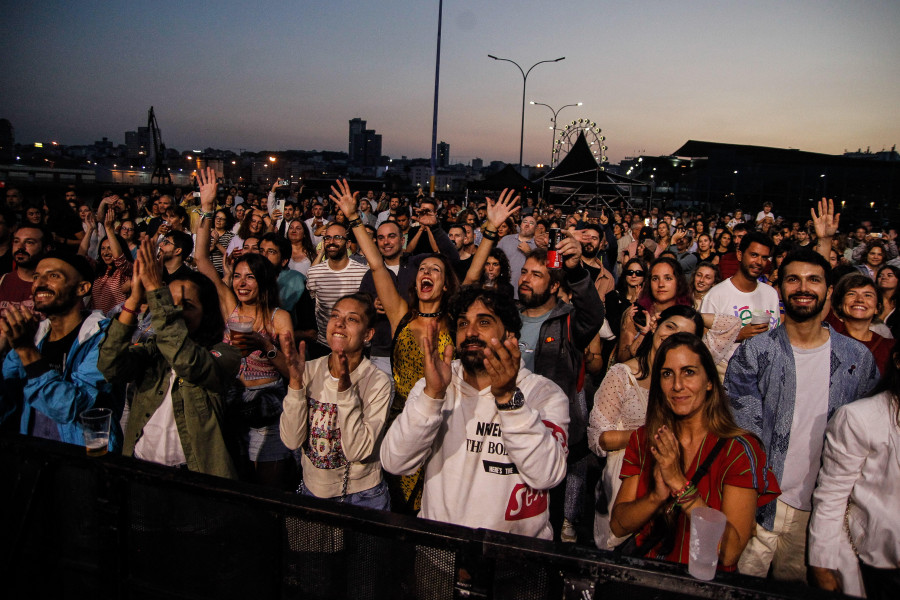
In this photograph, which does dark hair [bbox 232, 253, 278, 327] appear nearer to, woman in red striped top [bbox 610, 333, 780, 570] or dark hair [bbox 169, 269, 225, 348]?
dark hair [bbox 169, 269, 225, 348]

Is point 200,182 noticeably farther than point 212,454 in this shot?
Yes

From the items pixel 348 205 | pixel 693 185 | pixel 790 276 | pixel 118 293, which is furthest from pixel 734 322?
Result: pixel 693 185

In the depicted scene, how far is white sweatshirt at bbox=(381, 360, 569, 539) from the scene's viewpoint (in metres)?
2.02

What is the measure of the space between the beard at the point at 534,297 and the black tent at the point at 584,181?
18.8 metres

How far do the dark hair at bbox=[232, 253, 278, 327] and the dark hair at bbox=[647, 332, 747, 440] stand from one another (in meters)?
2.61

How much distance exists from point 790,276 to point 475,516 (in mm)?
2408

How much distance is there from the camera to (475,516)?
7.02 ft

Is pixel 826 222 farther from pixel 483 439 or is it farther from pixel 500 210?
pixel 483 439

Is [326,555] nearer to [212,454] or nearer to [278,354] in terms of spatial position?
[212,454]

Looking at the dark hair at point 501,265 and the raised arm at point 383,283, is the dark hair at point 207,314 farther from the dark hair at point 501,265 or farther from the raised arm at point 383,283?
the dark hair at point 501,265

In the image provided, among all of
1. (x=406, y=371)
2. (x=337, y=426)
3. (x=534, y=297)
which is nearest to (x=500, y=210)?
(x=534, y=297)

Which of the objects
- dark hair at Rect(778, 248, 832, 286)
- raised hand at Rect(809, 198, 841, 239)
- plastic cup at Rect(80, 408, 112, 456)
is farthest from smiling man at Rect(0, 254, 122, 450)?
raised hand at Rect(809, 198, 841, 239)

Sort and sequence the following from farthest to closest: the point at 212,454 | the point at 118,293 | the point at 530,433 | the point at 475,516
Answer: the point at 118,293 < the point at 212,454 < the point at 475,516 < the point at 530,433

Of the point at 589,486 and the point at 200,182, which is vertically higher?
the point at 200,182
